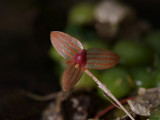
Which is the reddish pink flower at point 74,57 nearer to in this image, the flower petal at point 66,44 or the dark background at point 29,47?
the flower petal at point 66,44

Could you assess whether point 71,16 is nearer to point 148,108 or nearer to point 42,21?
point 42,21

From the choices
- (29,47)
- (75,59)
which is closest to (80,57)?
(75,59)

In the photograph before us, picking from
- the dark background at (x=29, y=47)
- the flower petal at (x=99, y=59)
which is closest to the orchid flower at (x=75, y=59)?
the flower petal at (x=99, y=59)

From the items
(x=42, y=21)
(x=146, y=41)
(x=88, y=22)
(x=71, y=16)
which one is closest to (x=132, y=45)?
(x=146, y=41)

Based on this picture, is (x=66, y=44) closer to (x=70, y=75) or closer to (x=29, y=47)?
(x=70, y=75)

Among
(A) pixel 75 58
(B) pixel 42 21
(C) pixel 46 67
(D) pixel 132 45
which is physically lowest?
(C) pixel 46 67

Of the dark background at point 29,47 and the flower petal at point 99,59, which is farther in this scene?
the dark background at point 29,47

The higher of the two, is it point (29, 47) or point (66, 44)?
point (66, 44)
